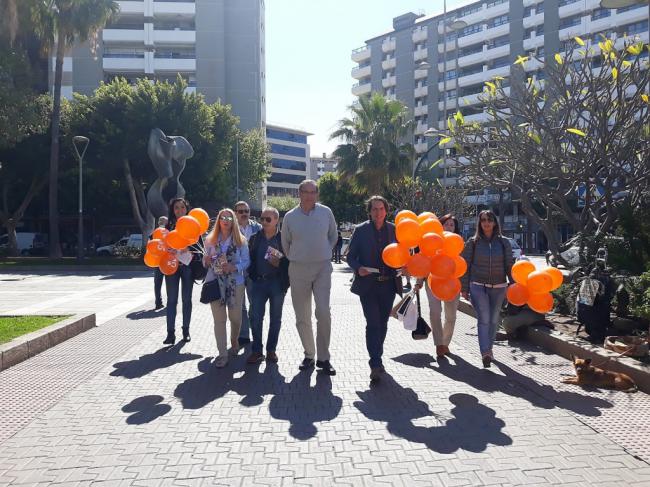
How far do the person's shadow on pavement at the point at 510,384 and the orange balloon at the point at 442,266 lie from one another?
1.03m

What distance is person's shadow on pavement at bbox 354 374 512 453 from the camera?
4.25 meters

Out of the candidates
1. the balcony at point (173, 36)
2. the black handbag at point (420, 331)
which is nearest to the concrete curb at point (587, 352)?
the black handbag at point (420, 331)

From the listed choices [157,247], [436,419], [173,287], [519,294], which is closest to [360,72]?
[157,247]

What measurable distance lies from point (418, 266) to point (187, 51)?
5377 centimetres

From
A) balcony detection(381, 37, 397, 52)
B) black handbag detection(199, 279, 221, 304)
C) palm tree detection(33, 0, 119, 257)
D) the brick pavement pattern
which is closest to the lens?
the brick pavement pattern

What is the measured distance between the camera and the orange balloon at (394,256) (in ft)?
19.1

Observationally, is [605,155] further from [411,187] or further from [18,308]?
[411,187]

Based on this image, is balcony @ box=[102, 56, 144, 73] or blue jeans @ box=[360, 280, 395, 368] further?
balcony @ box=[102, 56, 144, 73]

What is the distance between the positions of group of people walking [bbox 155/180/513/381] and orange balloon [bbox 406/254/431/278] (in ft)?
0.49

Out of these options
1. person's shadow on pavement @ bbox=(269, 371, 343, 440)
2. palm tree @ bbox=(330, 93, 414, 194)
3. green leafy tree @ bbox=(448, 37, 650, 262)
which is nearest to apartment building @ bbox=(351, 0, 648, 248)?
palm tree @ bbox=(330, 93, 414, 194)

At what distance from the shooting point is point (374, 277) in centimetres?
592

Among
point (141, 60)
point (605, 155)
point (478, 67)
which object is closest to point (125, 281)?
point (605, 155)

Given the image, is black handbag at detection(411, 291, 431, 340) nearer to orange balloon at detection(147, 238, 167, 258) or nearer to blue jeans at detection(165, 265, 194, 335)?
blue jeans at detection(165, 265, 194, 335)

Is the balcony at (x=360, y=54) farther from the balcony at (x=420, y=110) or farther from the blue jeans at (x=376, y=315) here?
the blue jeans at (x=376, y=315)
